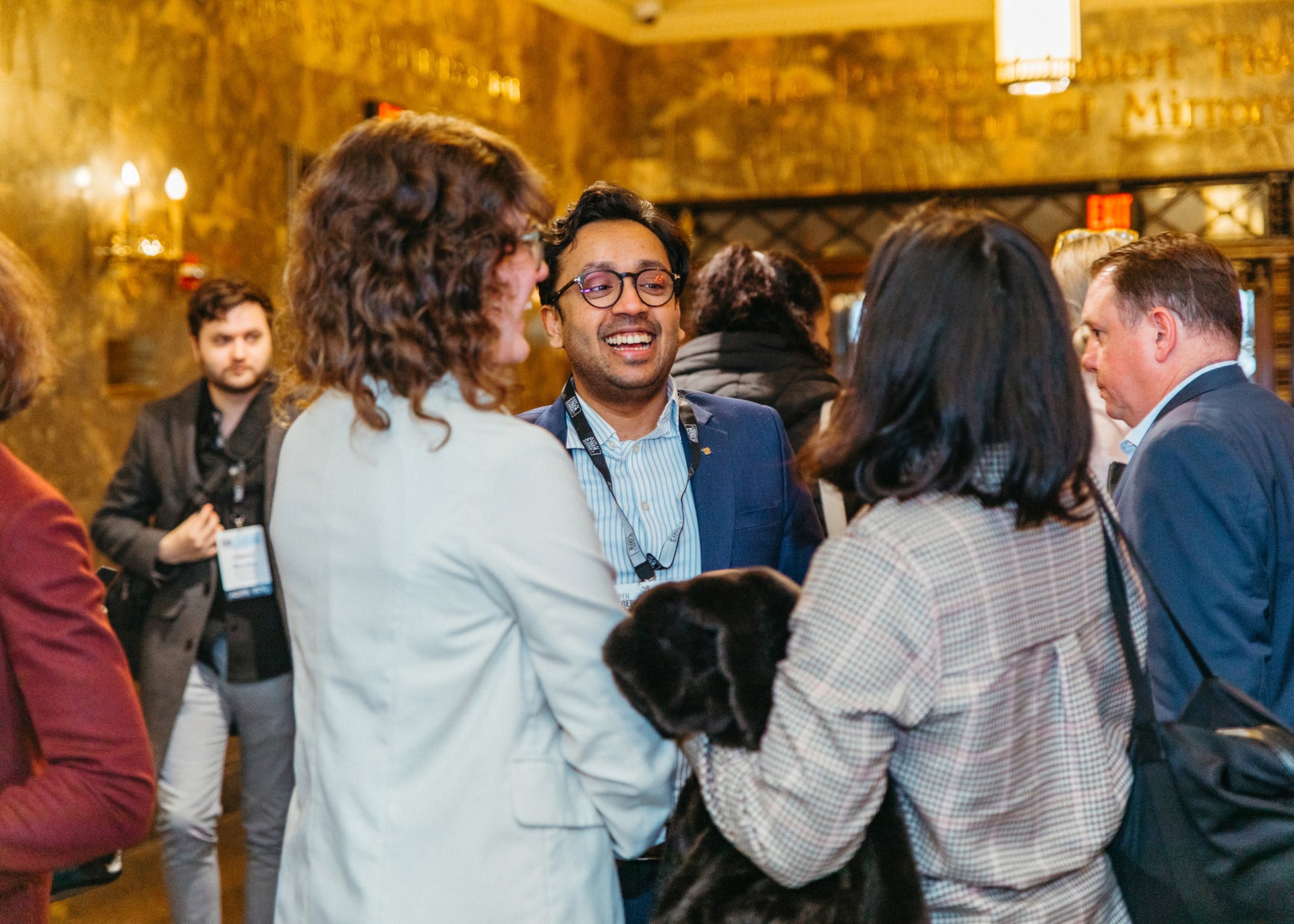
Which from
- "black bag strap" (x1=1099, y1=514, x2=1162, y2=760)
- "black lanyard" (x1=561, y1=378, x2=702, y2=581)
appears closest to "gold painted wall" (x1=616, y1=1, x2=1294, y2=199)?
"black lanyard" (x1=561, y1=378, x2=702, y2=581)

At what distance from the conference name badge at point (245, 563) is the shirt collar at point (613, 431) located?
1.33m

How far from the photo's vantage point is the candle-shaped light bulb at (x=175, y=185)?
207 inches

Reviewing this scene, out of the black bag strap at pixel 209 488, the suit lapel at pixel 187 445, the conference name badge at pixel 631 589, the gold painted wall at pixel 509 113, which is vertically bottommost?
the conference name badge at pixel 631 589

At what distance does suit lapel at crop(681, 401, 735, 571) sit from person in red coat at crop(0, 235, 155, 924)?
3.57 ft

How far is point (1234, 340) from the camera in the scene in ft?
8.09

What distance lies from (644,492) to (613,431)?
5.2 inches

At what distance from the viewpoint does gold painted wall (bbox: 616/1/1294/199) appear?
27.2ft

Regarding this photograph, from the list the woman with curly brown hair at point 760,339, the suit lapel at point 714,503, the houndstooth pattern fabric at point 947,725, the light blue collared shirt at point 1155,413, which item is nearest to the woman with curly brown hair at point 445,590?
the houndstooth pattern fabric at point 947,725

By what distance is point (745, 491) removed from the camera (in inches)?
90.5

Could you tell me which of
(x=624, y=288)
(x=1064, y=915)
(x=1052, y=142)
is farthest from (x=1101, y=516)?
(x=1052, y=142)

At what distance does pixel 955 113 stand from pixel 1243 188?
1990mm

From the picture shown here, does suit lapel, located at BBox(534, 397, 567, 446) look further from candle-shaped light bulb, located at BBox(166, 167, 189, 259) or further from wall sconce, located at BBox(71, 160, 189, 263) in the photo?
candle-shaped light bulb, located at BBox(166, 167, 189, 259)

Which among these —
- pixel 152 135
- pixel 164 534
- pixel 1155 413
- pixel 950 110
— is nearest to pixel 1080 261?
pixel 1155 413

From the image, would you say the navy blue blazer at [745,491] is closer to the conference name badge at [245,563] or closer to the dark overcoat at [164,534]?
the conference name badge at [245,563]
